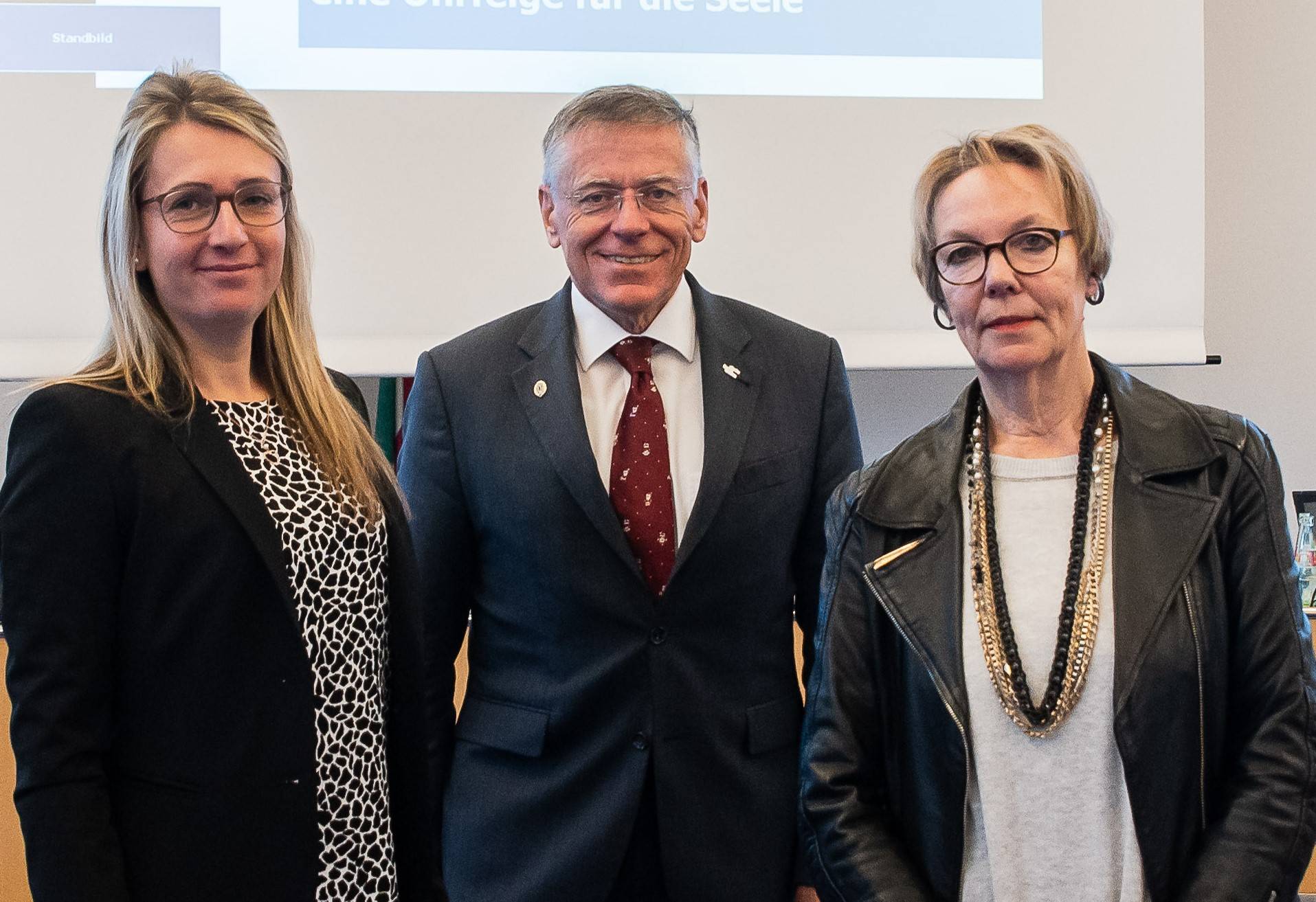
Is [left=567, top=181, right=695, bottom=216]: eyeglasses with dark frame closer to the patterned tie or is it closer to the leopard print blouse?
the patterned tie

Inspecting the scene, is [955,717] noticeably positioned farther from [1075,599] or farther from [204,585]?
[204,585]

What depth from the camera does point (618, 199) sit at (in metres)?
1.97

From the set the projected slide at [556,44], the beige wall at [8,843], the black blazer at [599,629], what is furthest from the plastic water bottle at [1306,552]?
the beige wall at [8,843]

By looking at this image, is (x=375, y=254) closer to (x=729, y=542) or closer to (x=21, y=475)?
(x=729, y=542)

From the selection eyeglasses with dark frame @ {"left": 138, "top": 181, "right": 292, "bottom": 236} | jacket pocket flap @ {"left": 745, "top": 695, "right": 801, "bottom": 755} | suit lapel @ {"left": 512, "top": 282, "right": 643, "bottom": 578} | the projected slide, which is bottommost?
jacket pocket flap @ {"left": 745, "top": 695, "right": 801, "bottom": 755}

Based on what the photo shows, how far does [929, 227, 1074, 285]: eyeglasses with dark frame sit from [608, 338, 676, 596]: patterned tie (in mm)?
509

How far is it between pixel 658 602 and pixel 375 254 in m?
1.73

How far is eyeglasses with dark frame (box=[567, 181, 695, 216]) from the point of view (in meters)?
1.97

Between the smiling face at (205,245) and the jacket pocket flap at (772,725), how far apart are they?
91 centimetres

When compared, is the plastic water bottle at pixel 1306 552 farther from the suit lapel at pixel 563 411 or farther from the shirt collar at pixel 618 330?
the suit lapel at pixel 563 411

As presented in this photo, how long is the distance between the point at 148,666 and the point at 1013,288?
3.63 feet

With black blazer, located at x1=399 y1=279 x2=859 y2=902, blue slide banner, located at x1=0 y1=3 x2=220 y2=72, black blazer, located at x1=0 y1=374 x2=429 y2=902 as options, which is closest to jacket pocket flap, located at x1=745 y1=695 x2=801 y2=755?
black blazer, located at x1=399 y1=279 x2=859 y2=902

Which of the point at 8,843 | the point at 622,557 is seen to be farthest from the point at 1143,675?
the point at 8,843

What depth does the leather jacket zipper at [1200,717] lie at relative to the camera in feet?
5.01
